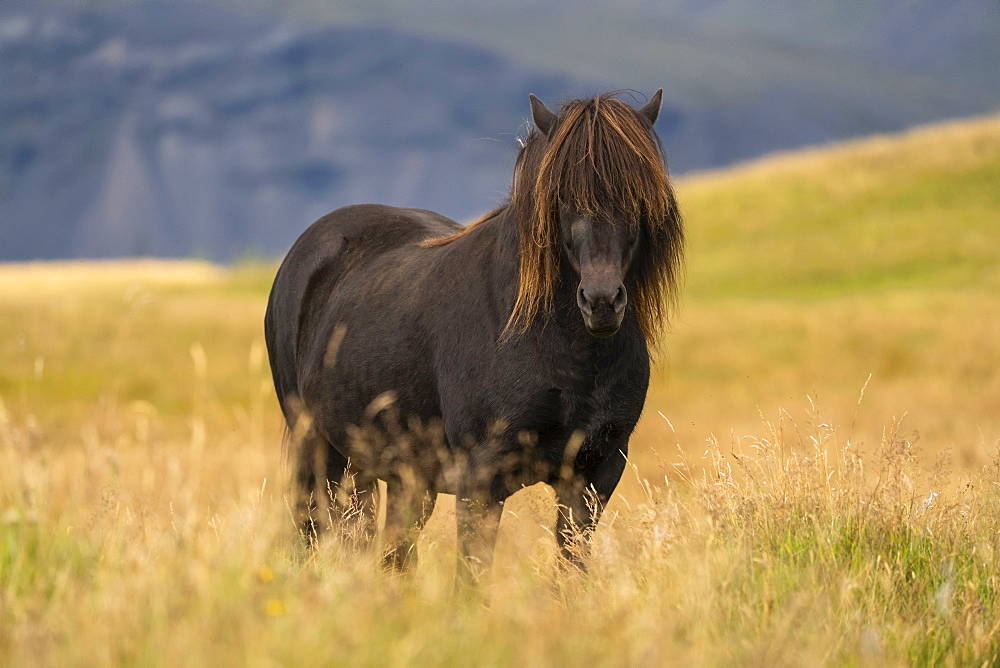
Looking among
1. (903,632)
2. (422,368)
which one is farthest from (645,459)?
(903,632)

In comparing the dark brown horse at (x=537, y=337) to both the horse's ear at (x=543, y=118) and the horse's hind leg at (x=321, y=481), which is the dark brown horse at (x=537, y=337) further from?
the horse's hind leg at (x=321, y=481)

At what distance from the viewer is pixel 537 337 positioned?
3.89m

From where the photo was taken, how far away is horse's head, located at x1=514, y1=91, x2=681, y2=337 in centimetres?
354

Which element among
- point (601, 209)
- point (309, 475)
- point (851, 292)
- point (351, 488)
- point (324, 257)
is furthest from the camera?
point (851, 292)

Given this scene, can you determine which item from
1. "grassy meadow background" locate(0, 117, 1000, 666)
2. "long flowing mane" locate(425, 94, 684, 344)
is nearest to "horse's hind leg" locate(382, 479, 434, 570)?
"grassy meadow background" locate(0, 117, 1000, 666)

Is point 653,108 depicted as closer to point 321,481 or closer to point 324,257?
point 324,257

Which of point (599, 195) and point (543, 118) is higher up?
point (543, 118)

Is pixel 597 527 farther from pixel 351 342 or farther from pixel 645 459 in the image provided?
pixel 645 459

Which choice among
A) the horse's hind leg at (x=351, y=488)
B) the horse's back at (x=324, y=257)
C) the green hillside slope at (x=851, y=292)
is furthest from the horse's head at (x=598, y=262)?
the horse's hind leg at (x=351, y=488)

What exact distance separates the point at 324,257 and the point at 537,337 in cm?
254

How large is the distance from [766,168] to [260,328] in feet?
108

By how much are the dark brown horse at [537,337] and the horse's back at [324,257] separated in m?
1.05

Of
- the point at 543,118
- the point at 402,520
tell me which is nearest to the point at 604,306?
the point at 543,118

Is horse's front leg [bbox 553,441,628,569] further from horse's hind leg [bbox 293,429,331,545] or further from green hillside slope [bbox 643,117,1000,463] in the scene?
horse's hind leg [bbox 293,429,331,545]
